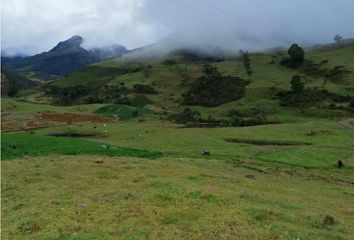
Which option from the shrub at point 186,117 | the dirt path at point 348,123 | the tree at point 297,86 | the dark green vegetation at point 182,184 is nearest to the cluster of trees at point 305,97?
the tree at point 297,86

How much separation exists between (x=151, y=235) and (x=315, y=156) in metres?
48.6

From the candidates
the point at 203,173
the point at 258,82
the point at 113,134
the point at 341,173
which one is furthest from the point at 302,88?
the point at 203,173

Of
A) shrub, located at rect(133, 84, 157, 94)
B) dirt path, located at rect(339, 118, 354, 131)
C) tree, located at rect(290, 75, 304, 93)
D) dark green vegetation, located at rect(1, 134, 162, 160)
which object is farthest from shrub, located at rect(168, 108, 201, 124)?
dark green vegetation, located at rect(1, 134, 162, 160)

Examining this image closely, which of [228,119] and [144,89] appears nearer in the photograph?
[228,119]

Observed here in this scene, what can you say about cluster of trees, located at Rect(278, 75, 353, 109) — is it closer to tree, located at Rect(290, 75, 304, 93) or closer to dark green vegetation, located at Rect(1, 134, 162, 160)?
tree, located at Rect(290, 75, 304, 93)

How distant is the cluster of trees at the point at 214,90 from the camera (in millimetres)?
164312

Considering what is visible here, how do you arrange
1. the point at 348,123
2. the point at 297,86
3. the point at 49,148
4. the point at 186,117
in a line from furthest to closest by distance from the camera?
the point at 297,86
the point at 186,117
the point at 348,123
the point at 49,148

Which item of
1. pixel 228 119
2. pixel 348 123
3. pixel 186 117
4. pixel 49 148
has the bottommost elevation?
pixel 228 119

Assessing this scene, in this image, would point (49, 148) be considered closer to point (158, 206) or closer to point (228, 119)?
point (158, 206)

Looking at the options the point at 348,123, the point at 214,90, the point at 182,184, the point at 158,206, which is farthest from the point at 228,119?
the point at 158,206

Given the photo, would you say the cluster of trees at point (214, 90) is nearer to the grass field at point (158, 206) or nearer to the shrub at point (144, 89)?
the shrub at point (144, 89)

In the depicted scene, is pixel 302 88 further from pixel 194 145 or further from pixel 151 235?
pixel 151 235

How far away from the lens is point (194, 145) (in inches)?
2906

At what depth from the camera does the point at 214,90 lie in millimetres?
176125
